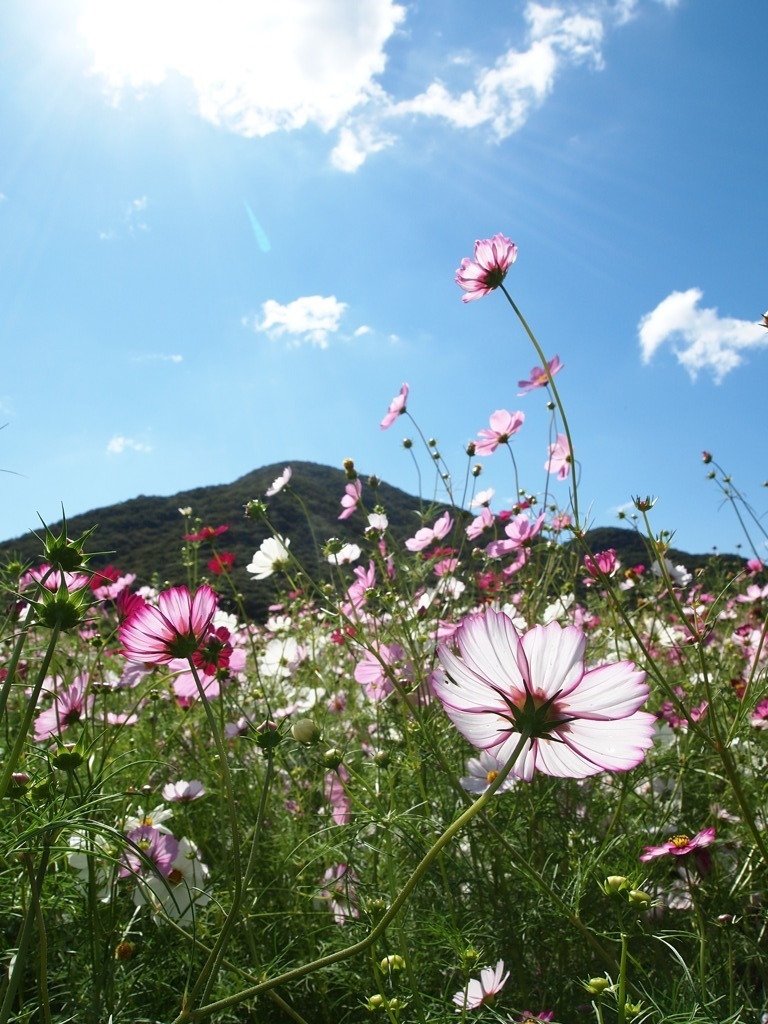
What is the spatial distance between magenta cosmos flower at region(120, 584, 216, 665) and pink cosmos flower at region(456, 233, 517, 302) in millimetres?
821

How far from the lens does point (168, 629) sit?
0.63 meters

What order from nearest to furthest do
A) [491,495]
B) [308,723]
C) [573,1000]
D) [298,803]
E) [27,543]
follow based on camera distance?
[308,723] < [573,1000] < [298,803] < [491,495] < [27,543]

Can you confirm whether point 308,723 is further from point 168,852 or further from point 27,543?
point 27,543

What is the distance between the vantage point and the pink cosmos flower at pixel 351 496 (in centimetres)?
162

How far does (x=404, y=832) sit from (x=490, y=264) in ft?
3.09

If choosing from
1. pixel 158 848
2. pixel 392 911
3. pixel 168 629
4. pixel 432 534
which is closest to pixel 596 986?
pixel 392 911

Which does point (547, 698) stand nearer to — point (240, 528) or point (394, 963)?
point (394, 963)

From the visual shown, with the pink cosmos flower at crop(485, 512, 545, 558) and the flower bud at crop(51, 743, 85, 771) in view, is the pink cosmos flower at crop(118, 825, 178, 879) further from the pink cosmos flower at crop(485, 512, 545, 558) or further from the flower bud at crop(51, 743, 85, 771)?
the pink cosmos flower at crop(485, 512, 545, 558)

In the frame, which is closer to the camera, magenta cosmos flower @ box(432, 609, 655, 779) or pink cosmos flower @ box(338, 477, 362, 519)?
magenta cosmos flower @ box(432, 609, 655, 779)

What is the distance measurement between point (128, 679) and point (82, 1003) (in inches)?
16.6

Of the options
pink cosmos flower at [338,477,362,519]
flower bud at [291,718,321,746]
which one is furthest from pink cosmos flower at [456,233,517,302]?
flower bud at [291,718,321,746]

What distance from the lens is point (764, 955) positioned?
927 millimetres

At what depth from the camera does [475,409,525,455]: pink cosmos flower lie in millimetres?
1790

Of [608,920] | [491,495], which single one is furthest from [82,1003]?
[491,495]
